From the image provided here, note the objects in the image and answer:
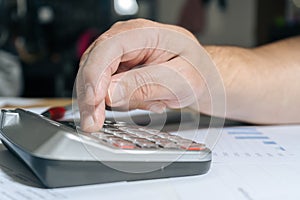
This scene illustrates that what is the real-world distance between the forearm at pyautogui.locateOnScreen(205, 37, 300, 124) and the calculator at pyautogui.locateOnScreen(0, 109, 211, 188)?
0.73 feet

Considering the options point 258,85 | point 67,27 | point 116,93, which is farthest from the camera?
point 67,27

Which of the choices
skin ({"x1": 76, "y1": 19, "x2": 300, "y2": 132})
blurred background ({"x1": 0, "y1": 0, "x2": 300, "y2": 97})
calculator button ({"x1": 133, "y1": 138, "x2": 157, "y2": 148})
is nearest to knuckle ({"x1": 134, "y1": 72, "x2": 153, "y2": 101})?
skin ({"x1": 76, "y1": 19, "x2": 300, "y2": 132})

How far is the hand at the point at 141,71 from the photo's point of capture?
0.41 meters

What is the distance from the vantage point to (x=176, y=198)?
322 mm

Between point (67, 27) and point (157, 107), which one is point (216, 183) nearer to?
point (157, 107)

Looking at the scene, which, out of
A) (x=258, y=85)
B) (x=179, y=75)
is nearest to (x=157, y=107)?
(x=179, y=75)

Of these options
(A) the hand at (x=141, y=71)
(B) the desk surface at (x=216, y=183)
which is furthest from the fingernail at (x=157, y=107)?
(B) the desk surface at (x=216, y=183)

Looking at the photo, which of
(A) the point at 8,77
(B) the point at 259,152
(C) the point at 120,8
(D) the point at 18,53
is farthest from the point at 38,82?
(B) the point at 259,152

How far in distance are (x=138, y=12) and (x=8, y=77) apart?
0.83 m

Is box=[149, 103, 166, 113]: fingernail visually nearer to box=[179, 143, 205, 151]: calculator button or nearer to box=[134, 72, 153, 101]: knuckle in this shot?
box=[134, 72, 153, 101]: knuckle

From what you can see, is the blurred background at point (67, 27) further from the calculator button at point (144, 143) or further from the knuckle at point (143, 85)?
the calculator button at point (144, 143)

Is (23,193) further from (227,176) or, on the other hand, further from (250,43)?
(250,43)

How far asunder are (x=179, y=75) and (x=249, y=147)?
114 millimetres

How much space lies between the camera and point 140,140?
384 millimetres
